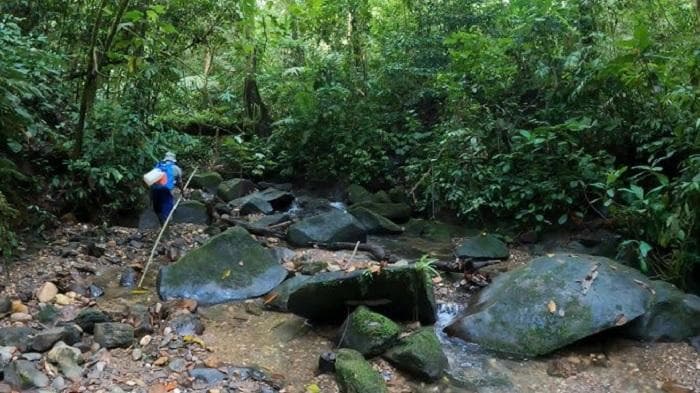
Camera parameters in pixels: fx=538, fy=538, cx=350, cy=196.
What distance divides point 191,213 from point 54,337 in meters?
4.92

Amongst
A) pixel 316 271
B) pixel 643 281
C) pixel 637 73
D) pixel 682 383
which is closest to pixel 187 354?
pixel 316 271

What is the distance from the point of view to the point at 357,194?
11.9 metres

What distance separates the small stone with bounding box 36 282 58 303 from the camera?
563 cm

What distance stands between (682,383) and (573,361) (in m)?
0.93

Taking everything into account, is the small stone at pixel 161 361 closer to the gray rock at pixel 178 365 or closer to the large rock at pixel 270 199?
the gray rock at pixel 178 365

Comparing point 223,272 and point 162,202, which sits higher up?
point 162,202

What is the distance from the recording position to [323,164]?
1320 cm

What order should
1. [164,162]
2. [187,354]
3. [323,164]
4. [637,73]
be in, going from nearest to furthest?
1. [187,354]
2. [637,73]
3. [164,162]
4. [323,164]

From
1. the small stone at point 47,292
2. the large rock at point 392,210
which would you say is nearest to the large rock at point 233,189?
the large rock at point 392,210

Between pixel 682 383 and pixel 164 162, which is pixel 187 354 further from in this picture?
pixel 682 383

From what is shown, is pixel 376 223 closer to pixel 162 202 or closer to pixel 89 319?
pixel 162 202

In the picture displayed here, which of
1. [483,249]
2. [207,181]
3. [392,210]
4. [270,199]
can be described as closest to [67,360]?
[483,249]

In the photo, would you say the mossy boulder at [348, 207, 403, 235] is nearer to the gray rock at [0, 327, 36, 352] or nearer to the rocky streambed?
Result: the rocky streambed

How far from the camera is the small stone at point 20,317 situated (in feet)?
16.6
